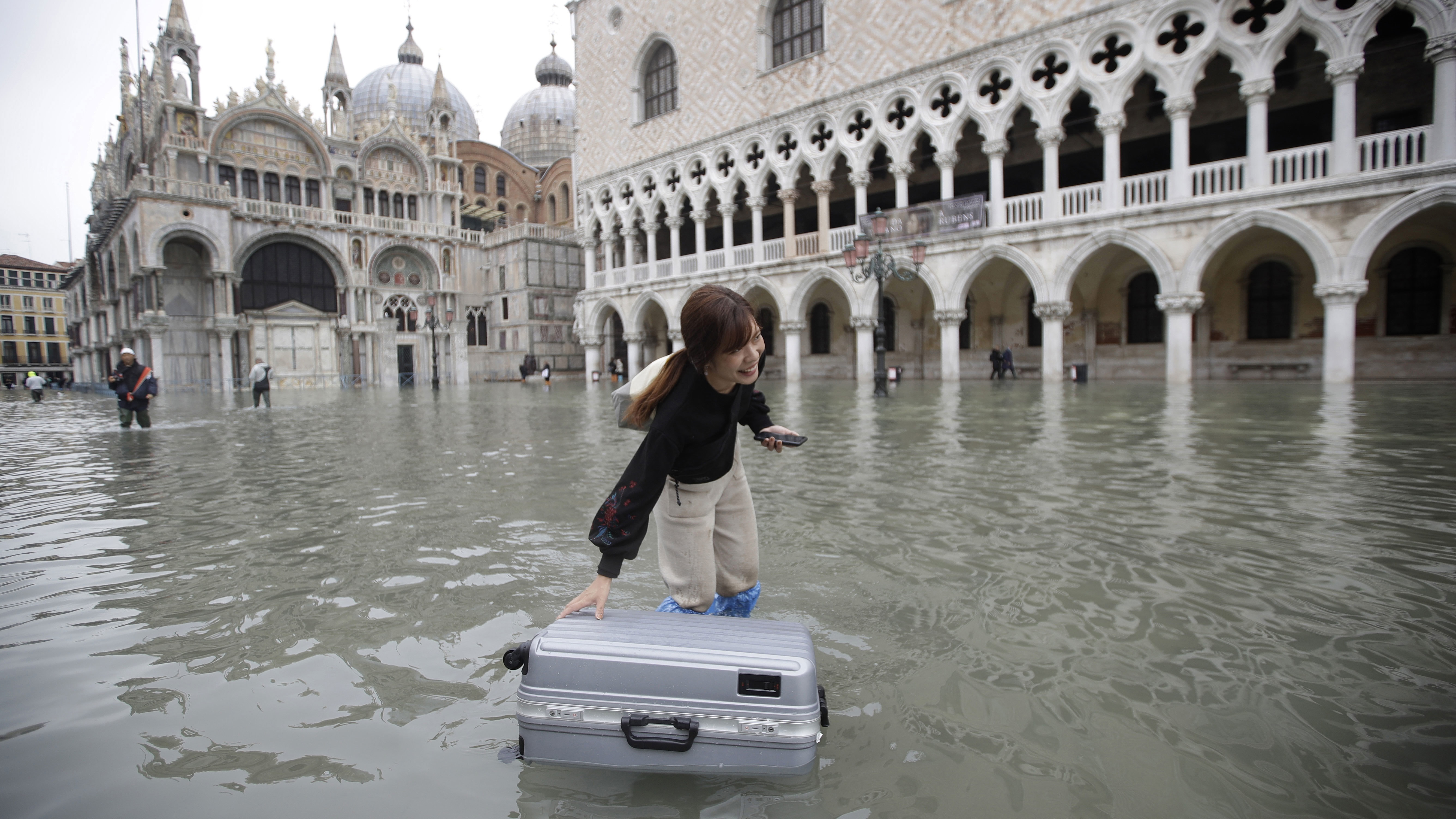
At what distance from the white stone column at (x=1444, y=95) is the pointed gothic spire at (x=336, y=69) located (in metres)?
54.0

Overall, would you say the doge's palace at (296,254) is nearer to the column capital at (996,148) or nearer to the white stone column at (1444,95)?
the column capital at (996,148)

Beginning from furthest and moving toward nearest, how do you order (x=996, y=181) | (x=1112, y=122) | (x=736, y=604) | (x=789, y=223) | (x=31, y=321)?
(x=31, y=321)
(x=789, y=223)
(x=996, y=181)
(x=1112, y=122)
(x=736, y=604)

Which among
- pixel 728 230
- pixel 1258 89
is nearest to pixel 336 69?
pixel 728 230

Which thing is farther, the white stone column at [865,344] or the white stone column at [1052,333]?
the white stone column at [865,344]

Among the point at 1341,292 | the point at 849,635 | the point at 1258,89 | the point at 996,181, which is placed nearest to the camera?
the point at 849,635

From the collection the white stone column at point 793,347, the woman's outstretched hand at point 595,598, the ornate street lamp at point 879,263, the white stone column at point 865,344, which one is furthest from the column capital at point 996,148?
the woman's outstretched hand at point 595,598

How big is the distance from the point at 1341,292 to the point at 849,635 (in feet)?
59.6

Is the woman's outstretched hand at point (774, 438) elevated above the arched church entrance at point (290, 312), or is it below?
below

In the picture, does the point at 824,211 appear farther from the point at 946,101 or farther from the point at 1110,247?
the point at 1110,247

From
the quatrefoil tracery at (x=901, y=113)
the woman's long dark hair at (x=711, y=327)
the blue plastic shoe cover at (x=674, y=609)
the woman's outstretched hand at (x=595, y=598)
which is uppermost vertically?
the quatrefoil tracery at (x=901, y=113)

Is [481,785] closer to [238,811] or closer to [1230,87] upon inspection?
[238,811]

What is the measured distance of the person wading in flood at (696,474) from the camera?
2.11 metres

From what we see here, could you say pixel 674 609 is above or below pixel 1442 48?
below

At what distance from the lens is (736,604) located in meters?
2.52
